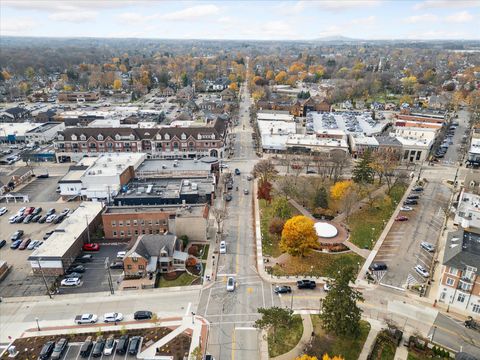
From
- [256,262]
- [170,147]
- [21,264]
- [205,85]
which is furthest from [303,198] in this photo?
[205,85]

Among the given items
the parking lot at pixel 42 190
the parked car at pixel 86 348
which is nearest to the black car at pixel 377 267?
the parked car at pixel 86 348

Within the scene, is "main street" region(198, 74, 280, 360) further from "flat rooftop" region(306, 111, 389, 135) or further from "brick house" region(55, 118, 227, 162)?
"flat rooftop" region(306, 111, 389, 135)

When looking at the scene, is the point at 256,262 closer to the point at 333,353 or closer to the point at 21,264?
the point at 333,353

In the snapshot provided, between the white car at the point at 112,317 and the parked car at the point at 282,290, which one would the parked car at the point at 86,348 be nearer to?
the white car at the point at 112,317

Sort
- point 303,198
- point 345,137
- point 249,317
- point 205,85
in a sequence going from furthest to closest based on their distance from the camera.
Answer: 1. point 205,85
2. point 345,137
3. point 303,198
4. point 249,317

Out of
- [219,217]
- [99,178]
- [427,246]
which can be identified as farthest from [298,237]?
[99,178]
